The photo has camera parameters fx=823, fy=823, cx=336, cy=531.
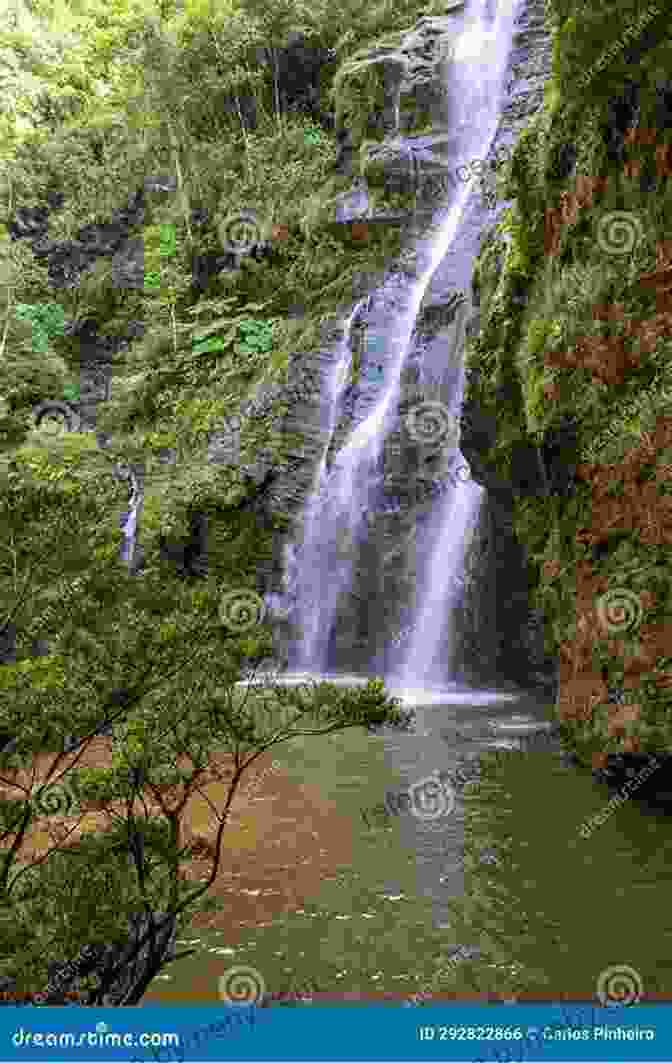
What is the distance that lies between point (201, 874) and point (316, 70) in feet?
109

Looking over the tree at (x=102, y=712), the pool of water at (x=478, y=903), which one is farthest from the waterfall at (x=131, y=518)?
the tree at (x=102, y=712)

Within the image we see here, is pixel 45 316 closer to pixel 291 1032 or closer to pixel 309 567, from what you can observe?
pixel 309 567

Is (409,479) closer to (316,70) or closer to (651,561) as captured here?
(651,561)

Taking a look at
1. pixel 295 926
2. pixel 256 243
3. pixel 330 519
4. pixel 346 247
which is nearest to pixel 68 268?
pixel 256 243

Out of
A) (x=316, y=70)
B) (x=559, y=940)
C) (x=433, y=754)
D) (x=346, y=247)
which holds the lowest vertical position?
(x=433, y=754)

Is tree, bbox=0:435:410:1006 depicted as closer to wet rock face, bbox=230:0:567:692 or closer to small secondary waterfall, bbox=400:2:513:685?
wet rock face, bbox=230:0:567:692

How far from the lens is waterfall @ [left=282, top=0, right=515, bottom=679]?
16.9m

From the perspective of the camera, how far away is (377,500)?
722 inches

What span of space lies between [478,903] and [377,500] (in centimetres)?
1220

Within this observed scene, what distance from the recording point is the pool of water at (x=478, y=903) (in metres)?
5.64

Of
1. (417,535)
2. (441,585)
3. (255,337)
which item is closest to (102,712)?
(441,585)

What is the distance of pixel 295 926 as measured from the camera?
256 inches

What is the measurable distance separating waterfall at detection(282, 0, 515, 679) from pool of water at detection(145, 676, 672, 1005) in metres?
6.82

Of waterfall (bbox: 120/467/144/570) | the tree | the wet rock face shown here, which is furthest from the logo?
the tree
